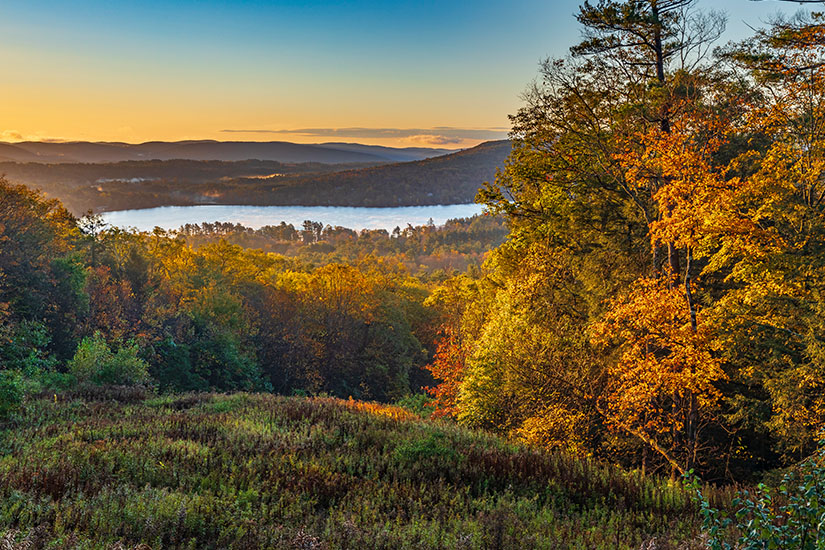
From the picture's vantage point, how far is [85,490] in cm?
627

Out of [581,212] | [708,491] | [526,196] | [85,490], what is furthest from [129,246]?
[708,491]

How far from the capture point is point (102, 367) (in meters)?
18.8

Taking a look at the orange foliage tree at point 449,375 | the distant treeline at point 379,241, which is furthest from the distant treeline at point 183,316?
the distant treeline at point 379,241

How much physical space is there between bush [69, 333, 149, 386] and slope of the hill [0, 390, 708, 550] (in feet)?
22.7

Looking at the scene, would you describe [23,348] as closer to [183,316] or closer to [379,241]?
[183,316]

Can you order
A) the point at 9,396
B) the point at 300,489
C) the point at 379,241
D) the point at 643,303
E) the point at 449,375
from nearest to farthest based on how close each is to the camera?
the point at 300,489 < the point at 9,396 < the point at 643,303 < the point at 449,375 < the point at 379,241

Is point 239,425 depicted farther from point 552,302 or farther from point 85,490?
point 552,302

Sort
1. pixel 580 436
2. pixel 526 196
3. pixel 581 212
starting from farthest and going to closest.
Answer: pixel 526 196
pixel 581 212
pixel 580 436

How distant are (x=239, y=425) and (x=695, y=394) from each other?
11.3m

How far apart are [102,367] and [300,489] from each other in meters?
15.2

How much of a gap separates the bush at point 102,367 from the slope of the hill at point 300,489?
691 cm

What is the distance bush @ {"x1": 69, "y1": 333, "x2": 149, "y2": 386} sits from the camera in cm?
1831

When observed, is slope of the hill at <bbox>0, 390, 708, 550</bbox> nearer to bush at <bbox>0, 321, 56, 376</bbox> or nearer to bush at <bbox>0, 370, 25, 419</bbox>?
bush at <bbox>0, 370, 25, 419</bbox>

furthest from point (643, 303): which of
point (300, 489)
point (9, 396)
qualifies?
point (9, 396)
